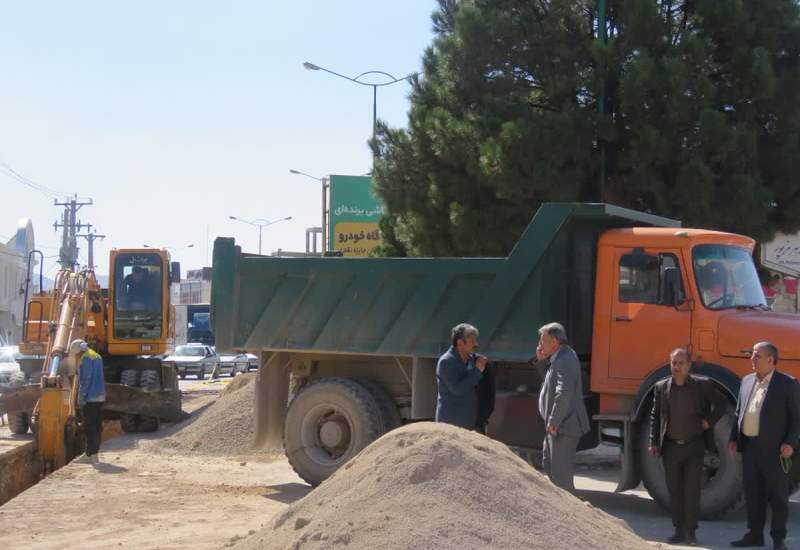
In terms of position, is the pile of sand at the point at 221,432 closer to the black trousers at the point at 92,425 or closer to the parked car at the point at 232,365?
the black trousers at the point at 92,425

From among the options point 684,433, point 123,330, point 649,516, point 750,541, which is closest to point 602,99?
point 649,516

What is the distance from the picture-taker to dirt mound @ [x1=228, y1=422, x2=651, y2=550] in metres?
6.64

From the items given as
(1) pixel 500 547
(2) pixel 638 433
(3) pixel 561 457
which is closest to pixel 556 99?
(2) pixel 638 433

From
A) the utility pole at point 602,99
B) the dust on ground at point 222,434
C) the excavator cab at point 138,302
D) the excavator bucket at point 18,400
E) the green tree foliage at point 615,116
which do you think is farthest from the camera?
the excavator cab at point 138,302

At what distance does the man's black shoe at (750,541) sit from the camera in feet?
29.8

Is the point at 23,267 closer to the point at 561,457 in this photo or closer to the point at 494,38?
the point at 494,38

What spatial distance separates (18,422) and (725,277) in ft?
43.3

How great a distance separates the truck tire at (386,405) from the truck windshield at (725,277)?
371cm

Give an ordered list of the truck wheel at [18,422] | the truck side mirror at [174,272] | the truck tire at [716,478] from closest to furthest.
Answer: the truck tire at [716,478]
the truck wheel at [18,422]
the truck side mirror at [174,272]

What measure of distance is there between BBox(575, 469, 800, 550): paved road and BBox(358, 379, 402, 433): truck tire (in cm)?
221

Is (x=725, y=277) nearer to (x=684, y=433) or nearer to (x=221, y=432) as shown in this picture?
(x=684, y=433)

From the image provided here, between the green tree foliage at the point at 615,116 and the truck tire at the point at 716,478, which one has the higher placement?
the green tree foliage at the point at 615,116

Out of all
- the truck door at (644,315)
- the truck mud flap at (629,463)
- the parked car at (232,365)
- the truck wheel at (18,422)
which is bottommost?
the parked car at (232,365)

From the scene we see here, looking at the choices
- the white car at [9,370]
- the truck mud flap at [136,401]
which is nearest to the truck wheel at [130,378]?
the truck mud flap at [136,401]
